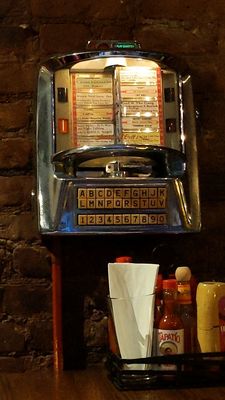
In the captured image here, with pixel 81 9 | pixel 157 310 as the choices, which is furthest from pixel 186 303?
pixel 81 9

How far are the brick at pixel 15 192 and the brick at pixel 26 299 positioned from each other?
237 mm

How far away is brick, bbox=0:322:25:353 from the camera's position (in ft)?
5.86

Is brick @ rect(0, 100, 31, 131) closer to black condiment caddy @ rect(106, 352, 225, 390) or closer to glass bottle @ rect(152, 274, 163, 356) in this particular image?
glass bottle @ rect(152, 274, 163, 356)

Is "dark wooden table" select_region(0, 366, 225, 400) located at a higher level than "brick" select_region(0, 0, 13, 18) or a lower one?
lower

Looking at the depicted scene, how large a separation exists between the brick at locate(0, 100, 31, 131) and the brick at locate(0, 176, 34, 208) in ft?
0.48

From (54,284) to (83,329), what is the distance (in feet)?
0.54

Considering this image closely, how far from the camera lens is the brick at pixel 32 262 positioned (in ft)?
5.92

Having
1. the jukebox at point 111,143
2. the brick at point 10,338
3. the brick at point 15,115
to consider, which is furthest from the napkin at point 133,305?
the brick at point 15,115

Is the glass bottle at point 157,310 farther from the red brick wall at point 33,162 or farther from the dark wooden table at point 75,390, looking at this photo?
the red brick wall at point 33,162

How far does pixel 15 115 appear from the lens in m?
1.83

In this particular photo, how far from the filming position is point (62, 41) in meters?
1.85

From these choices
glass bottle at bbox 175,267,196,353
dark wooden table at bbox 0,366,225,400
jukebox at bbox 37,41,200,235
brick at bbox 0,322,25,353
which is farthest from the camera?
brick at bbox 0,322,25,353

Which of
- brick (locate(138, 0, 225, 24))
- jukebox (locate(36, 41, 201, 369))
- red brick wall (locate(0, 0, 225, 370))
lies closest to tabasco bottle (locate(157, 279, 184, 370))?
jukebox (locate(36, 41, 201, 369))

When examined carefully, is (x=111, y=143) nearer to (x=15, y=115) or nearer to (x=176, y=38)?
(x=15, y=115)
